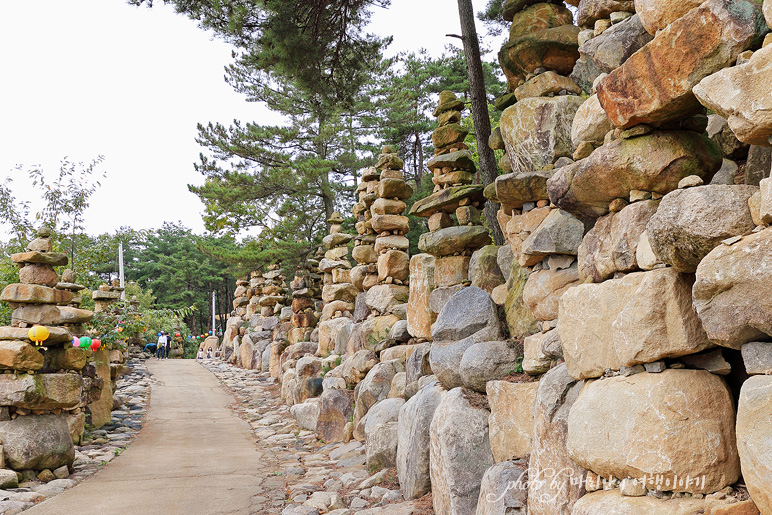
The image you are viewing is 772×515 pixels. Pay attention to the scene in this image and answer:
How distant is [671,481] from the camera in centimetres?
279

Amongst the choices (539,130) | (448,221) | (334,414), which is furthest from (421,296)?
(539,130)

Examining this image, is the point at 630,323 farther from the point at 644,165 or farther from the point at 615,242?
the point at 644,165

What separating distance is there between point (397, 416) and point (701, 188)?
17.6ft

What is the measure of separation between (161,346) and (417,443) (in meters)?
24.4

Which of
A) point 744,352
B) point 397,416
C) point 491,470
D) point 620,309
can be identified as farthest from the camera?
point 397,416

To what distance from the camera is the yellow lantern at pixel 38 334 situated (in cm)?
777

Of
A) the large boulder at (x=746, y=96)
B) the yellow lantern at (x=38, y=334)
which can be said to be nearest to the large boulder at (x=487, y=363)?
the large boulder at (x=746, y=96)

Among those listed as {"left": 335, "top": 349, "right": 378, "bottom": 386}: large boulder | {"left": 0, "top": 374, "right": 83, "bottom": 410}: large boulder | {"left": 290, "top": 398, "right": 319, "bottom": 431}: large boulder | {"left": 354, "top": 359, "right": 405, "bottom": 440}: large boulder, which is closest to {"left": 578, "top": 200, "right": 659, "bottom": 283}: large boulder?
{"left": 354, "top": 359, "right": 405, "bottom": 440}: large boulder

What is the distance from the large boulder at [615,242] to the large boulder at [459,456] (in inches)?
84.1

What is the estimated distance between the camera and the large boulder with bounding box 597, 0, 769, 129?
8.77ft

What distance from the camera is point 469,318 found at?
6.23m

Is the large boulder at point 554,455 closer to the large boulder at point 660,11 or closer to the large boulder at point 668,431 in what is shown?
the large boulder at point 668,431

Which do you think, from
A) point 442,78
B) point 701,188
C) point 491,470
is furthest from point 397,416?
point 442,78

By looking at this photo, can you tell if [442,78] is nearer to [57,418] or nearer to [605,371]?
[57,418]
